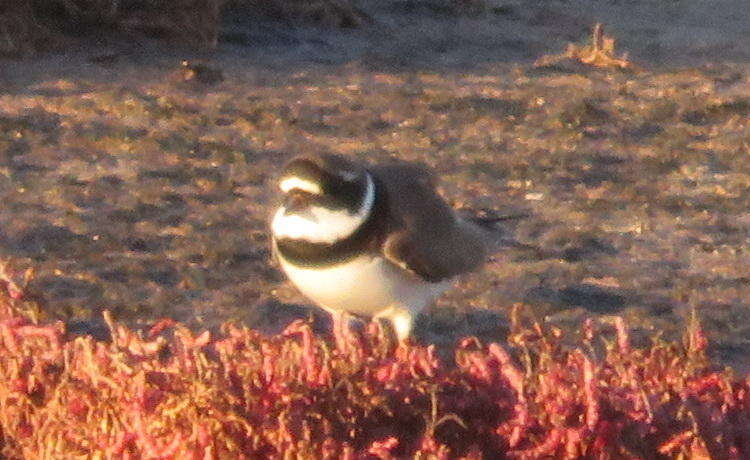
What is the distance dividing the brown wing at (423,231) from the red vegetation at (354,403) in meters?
0.85

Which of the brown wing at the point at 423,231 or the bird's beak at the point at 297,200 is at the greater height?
the bird's beak at the point at 297,200

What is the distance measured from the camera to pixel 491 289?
622 centimetres

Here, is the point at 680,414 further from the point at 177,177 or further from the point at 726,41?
the point at 726,41

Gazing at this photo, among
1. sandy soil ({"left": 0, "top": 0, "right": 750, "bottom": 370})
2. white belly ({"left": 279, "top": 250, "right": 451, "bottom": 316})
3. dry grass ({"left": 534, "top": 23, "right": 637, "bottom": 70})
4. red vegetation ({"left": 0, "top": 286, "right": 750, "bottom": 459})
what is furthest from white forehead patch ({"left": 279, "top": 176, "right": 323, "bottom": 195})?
dry grass ({"left": 534, "top": 23, "right": 637, "bottom": 70})

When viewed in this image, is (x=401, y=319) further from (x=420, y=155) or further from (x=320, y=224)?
(x=420, y=155)

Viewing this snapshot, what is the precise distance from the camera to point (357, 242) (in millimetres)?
4965

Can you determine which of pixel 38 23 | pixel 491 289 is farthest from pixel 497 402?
pixel 38 23

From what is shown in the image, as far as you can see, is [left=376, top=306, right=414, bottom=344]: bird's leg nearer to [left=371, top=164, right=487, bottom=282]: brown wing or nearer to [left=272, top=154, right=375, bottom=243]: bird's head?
[left=371, top=164, right=487, bottom=282]: brown wing

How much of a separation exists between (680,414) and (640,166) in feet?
13.4

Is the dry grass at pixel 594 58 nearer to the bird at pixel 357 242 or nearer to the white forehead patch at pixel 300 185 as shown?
the bird at pixel 357 242

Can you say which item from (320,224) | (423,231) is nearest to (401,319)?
(423,231)

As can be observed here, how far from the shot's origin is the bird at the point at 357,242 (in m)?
4.89

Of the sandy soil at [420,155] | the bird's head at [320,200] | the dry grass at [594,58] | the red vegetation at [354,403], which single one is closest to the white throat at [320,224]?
the bird's head at [320,200]

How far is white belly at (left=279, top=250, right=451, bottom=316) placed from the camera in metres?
4.93
